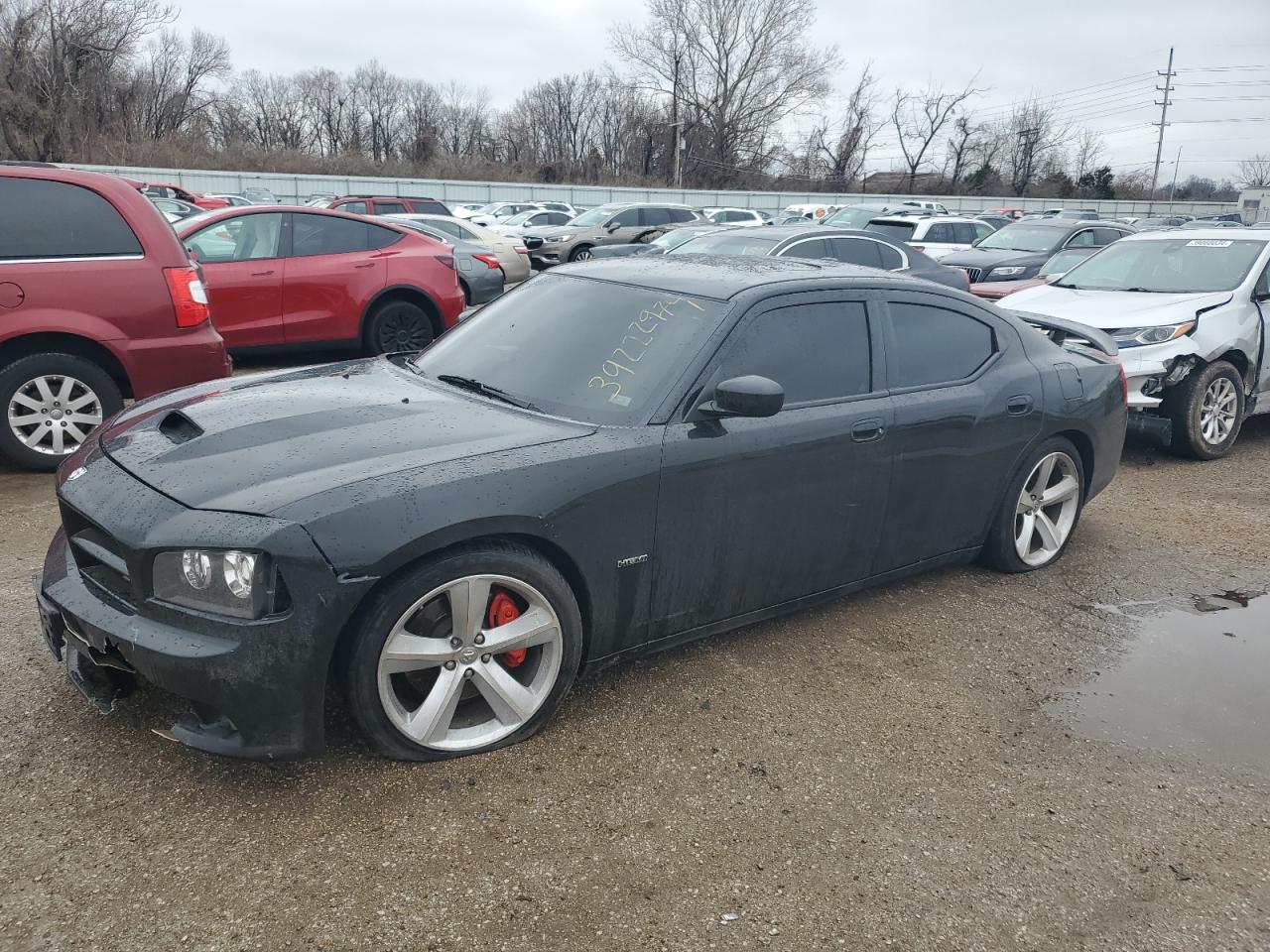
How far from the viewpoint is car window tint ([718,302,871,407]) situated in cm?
351

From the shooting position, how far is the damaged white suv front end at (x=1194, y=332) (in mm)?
6805

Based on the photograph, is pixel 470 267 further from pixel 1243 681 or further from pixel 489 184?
pixel 489 184

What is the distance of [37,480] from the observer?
5.55 meters

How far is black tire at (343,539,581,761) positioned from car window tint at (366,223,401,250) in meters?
6.82

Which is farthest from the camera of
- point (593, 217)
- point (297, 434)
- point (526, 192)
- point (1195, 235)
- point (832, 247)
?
point (526, 192)

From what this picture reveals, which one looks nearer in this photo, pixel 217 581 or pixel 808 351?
pixel 217 581

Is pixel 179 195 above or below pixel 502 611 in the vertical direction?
above

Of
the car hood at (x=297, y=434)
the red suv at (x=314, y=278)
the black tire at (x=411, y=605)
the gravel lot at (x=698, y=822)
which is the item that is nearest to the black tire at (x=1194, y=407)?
the gravel lot at (x=698, y=822)

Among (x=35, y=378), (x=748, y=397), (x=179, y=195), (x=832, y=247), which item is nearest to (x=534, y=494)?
(x=748, y=397)

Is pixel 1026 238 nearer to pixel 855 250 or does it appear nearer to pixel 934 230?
pixel 934 230

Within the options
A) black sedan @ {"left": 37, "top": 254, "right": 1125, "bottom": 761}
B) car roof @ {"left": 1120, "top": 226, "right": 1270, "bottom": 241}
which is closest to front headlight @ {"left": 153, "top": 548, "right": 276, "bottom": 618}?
black sedan @ {"left": 37, "top": 254, "right": 1125, "bottom": 761}

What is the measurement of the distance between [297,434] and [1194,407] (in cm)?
636

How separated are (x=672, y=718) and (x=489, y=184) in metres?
44.0

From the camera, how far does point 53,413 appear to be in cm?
559
